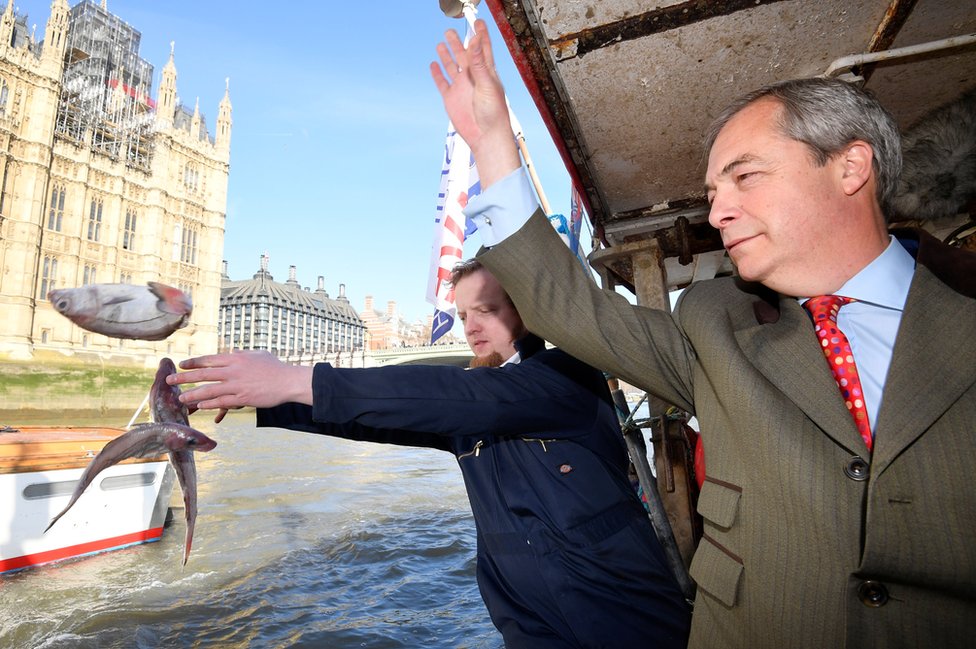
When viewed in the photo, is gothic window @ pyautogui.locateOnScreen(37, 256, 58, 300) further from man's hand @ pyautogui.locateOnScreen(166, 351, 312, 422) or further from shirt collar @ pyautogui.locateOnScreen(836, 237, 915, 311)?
shirt collar @ pyautogui.locateOnScreen(836, 237, 915, 311)

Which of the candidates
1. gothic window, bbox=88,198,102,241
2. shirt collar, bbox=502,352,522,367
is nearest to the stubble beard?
shirt collar, bbox=502,352,522,367

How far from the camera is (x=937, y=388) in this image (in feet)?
3.28

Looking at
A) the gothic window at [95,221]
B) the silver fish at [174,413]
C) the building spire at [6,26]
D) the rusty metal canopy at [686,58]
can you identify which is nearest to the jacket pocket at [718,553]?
the silver fish at [174,413]

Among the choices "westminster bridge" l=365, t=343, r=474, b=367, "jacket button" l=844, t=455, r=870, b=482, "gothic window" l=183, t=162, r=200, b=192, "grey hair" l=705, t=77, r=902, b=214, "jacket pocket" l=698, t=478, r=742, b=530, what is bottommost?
"jacket pocket" l=698, t=478, r=742, b=530

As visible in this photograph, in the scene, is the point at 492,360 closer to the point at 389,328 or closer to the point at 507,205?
the point at 507,205

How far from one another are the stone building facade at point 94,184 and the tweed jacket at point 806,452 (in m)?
38.6

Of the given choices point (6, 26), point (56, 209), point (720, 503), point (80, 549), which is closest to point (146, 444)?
point (720, 503)

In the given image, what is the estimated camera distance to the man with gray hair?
968 millimetres

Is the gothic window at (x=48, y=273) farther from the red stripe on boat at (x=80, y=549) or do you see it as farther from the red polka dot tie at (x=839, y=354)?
the red polka dot tie at (x=839, y=354)

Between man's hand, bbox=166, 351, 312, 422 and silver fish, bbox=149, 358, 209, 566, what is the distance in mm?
Result: 359

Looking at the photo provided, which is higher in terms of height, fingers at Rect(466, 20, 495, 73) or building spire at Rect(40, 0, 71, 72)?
building spire at Rect(40, 0, 71, 72)

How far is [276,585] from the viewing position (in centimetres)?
680

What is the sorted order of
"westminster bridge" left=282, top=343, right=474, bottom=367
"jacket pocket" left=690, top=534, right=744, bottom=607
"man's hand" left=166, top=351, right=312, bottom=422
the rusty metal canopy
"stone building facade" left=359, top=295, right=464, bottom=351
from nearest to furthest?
"jacket pocket" left=690, top=534, right=744, bottom=607 < "man's hand" left=166, top=351, right=312, bottom=422 < the rusty metal canopy < "westminster bridge" left=282, top=343, right=474, bottom=367 < "stone building facade" left=359, top=295, right=464, bottom=351

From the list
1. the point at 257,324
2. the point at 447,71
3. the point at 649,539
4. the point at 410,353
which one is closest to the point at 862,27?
the point at 447,71
